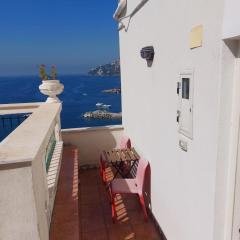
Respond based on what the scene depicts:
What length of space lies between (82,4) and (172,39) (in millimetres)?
41204

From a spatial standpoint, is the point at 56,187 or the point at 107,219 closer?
the point at 56,187

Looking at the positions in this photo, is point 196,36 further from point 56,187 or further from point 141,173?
point 56,187

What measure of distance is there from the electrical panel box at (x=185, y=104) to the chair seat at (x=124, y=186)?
1.65m

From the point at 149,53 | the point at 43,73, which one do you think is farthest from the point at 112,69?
the point at 149,53

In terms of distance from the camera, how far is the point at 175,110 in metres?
2.57

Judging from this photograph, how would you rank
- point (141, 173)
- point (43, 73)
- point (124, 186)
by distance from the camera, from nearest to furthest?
1. point (141, 173)
2. point (124, 186)
3. point (43, 73)

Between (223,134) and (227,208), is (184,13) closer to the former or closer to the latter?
(223,134)

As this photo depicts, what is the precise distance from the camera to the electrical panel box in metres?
2.18

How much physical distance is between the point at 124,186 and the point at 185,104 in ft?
6.53

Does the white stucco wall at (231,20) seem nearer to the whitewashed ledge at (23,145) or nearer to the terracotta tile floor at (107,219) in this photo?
the whitewashed ledge at (23,145)

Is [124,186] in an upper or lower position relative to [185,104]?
lower

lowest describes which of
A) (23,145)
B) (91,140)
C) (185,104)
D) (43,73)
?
(91,140)

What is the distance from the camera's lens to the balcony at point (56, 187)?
130cm

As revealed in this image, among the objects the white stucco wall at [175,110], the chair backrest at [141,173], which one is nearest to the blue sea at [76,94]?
the chair backrest at [141,173]
